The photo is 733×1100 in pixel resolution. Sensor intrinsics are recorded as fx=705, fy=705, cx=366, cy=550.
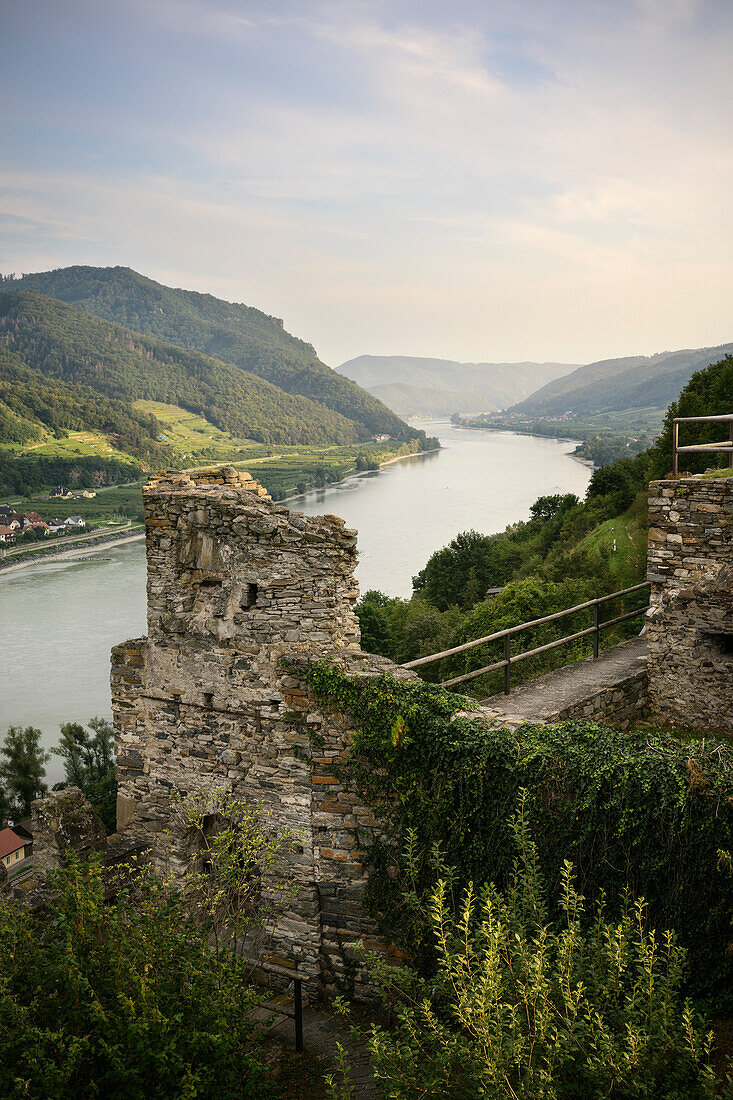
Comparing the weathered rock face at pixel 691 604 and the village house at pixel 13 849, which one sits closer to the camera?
the weathered rock face at pixel 691 604

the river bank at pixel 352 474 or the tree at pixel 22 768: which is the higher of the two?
the river bank at pixel 352 474

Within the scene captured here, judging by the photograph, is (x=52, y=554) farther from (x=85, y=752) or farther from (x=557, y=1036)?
(x=557, y=1036)

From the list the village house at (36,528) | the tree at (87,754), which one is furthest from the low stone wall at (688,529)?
the village house at (36,528)

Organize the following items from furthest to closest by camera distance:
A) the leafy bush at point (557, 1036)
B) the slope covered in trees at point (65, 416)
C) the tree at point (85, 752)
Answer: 1. the slope covered in trees at point (65, 416)
2. the tree at point (85, 752)
3. the leafy bush at point (557, 1036)

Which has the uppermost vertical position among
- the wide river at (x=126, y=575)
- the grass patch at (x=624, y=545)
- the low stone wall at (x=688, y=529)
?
the low stone wall at (x=688, y=529)

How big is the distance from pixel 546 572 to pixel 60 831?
19.9 m

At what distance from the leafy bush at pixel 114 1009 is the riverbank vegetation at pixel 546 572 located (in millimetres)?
7289

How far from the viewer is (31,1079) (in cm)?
304

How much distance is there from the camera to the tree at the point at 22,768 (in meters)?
29.8

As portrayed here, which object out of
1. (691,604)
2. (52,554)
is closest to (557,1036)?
(691,604)

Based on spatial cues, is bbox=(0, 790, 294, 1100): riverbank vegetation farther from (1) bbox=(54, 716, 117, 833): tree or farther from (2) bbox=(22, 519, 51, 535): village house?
(2) bbox=(22, 519, 51, 535): village house

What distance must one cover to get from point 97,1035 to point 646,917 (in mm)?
2967

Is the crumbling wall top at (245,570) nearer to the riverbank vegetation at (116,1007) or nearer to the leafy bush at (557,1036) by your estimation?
the riverbank vegetation at (116,1007)

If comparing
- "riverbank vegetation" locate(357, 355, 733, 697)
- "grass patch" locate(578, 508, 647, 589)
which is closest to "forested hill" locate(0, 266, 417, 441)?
"riverbank vegetation" locate(357, 355, 733, 697)
